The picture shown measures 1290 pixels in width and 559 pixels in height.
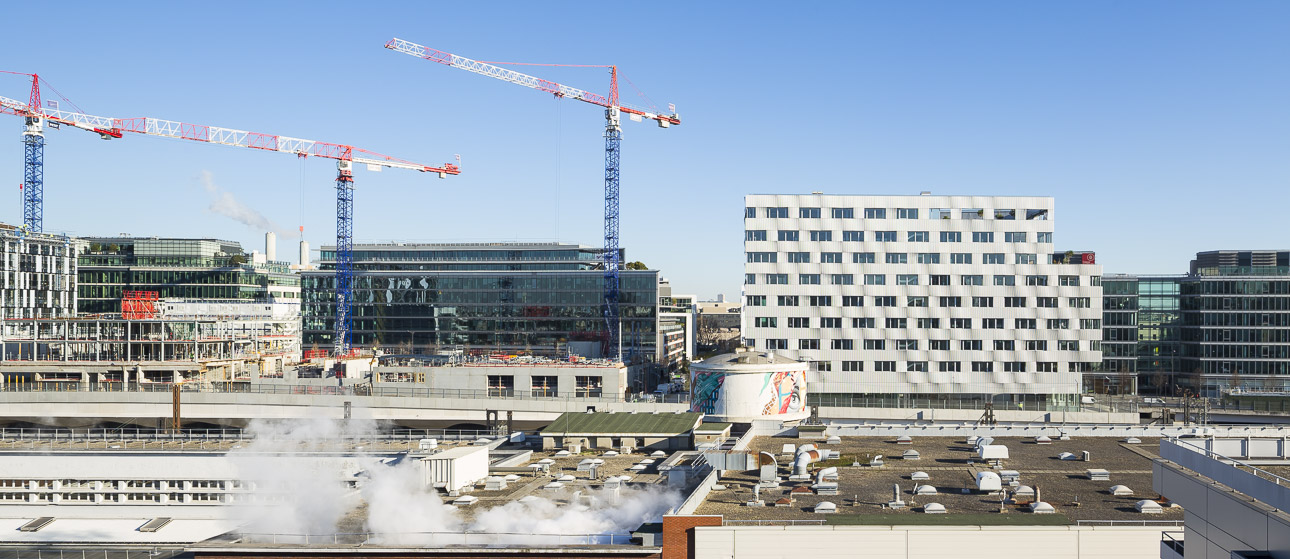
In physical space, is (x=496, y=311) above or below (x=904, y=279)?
below

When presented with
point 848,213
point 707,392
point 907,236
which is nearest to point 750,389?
point 707,392

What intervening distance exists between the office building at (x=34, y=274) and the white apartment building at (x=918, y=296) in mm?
98881

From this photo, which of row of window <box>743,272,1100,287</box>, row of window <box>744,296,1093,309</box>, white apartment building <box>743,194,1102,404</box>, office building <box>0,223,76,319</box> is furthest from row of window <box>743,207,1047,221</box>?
office building <box>0,223,76,319</box>

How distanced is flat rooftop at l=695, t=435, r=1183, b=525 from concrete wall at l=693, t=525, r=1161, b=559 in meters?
0.80

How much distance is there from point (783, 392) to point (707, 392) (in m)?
4.62

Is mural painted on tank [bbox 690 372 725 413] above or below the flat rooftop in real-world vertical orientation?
above

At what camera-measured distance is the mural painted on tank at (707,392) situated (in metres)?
64.9

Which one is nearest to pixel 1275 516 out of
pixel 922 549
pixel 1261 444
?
pixel 1261 444

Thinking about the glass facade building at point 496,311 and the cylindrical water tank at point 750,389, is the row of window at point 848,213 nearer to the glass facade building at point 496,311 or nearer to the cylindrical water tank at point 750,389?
the glass facade building at point 496,311

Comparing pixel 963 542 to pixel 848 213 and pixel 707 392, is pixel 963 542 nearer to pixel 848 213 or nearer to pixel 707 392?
pixel 707 392

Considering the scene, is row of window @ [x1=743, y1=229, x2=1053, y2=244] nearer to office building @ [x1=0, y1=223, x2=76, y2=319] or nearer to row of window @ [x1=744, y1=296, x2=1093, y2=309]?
row of window @ [x1=744, y1=296, x2=1093, y2=309]

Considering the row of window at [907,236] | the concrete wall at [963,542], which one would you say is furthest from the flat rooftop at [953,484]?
the row of window at [907,236]

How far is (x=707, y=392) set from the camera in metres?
65.4

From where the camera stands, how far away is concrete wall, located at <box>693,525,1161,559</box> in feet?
97.9
